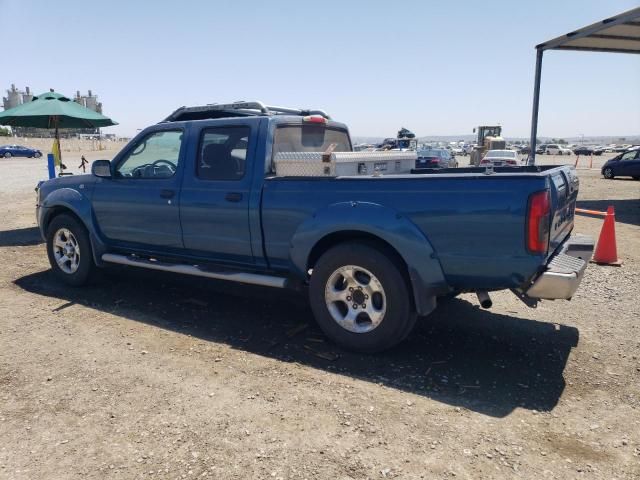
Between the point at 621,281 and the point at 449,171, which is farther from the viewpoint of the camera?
the point at 621,281

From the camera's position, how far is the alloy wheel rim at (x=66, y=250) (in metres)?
6.09

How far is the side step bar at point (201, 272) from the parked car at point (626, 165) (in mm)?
24631

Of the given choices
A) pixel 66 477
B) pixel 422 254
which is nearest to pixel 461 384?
pixel 422 254

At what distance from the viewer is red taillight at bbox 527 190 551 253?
3447 mm

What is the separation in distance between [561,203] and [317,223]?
2008 millimetres

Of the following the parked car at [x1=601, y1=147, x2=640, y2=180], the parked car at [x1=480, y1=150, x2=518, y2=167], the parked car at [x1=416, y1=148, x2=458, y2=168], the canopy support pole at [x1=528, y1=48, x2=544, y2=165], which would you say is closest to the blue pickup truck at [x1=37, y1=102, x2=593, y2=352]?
the canopy support pole at [x1=528, y1=48, x2=544, y2=165]

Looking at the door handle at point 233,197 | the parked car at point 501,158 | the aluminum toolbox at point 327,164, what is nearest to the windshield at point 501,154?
the parked car at point 501,158

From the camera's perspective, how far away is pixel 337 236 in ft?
14.0

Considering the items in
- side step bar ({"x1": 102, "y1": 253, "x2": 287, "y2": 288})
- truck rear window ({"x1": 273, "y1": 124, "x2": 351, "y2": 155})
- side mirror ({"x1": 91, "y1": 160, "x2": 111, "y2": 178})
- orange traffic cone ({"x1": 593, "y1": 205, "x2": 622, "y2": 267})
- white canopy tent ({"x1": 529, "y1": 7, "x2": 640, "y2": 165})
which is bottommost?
orange traffic cone ({"x1": 593, "y1": 205, "x2": 622, "y2": 267})

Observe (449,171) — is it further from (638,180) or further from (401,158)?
(638,180)

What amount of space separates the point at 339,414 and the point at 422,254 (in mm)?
1335

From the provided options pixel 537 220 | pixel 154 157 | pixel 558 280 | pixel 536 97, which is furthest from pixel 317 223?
pixel 536 97

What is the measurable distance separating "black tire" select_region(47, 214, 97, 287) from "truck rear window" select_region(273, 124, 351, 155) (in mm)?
2770

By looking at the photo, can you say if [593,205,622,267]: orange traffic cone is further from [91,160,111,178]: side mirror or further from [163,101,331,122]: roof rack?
[91,160,111,178]: side mirror
